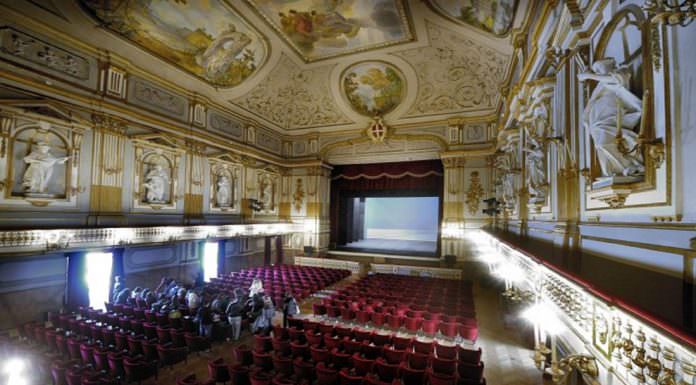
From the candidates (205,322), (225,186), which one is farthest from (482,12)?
(225,186)

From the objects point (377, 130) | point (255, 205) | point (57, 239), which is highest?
point (377, 130)

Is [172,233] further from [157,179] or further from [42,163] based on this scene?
[42,163]

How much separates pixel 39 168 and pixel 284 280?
8302mm

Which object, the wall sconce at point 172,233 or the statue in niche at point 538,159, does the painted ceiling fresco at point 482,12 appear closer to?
the statue in niche at point 538,159

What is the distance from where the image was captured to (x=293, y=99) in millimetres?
16734

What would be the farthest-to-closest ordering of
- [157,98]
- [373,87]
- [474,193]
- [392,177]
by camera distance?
[392,177], [373,87], [474,193], [157,98]

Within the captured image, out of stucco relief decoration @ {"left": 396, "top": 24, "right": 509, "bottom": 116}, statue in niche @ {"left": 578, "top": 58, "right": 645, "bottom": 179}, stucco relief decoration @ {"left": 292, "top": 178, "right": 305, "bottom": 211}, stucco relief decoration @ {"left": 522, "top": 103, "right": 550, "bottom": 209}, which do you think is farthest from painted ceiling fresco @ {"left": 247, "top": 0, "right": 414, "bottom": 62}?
statue in niche @ {"left": 578, "top": 58, "right": 645, "bottom": 179}

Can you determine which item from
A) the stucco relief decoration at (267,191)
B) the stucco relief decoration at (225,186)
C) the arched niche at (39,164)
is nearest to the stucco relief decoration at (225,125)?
the stucco relief decoration at (225,186)

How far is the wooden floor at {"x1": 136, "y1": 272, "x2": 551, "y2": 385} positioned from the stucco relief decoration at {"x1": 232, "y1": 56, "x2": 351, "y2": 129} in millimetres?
11288

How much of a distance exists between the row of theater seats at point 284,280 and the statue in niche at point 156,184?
3949mm

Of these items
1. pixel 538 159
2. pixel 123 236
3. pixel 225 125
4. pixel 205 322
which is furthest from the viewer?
pixel 225 125

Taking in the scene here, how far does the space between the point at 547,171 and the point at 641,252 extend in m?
2.99

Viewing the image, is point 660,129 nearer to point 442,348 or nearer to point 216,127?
point 442,348

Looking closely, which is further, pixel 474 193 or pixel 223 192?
pixel 474 193
